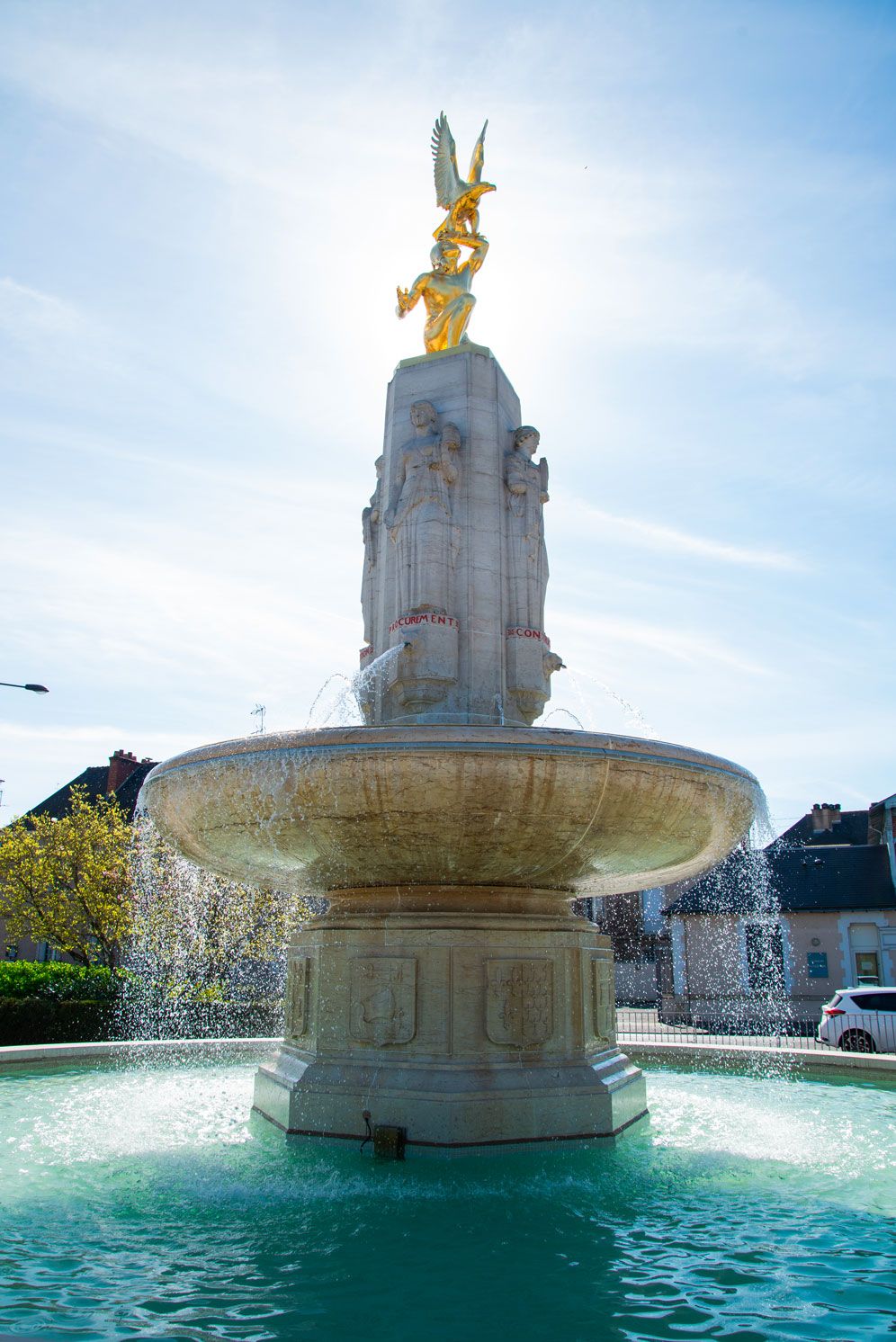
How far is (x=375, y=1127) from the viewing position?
6625mm

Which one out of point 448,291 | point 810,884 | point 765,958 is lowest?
point 765,958

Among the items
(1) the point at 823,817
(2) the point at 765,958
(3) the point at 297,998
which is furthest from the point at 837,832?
(3) the point at 297,998

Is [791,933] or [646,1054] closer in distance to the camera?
[646,1054]

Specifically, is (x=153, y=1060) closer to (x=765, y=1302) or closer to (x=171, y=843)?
(x=171, y=843)

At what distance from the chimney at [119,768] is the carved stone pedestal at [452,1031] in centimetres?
3104

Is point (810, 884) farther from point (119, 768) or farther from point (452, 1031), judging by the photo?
point (452, 1031)

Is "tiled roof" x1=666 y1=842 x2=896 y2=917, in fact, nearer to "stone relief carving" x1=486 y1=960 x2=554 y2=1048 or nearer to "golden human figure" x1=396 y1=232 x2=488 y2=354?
"golden human figure" x1=396 y1=232 x2=488 y2=354

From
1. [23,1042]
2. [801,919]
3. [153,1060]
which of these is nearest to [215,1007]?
[23,1042]

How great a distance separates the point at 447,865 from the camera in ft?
22.9

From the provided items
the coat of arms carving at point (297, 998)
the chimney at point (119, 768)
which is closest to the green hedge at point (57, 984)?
the coat of arms carving at point (297, 998)

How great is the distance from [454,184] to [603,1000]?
867 centimetres

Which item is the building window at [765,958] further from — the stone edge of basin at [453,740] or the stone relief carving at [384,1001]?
the stone edge of basin at [453,740]

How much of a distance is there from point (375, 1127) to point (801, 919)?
29.7 metres

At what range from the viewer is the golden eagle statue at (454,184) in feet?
36.4
